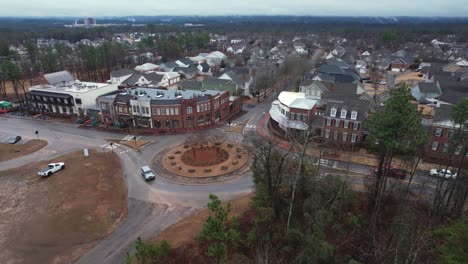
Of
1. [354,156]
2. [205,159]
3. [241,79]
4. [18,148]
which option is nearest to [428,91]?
[354,156]

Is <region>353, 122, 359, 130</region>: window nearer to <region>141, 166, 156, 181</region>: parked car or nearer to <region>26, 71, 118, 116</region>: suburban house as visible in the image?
<region>141, 166, 156, 181</region>: parked car

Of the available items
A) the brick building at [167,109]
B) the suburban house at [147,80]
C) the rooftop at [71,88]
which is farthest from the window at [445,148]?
the suburban house at [147,80]

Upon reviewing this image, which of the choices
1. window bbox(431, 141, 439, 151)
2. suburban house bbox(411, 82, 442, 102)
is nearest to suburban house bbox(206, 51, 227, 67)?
suburban house bbox(411, 82, 442, 102)

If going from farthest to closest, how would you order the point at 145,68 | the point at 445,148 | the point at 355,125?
1. the point at 145,68
2. the point at 355,125
3. the point at 445,148

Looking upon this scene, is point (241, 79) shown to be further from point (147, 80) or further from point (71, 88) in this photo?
point (71, 88)

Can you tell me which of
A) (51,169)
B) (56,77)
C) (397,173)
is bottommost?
(51,169)

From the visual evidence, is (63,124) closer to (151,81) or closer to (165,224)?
(151,81)
